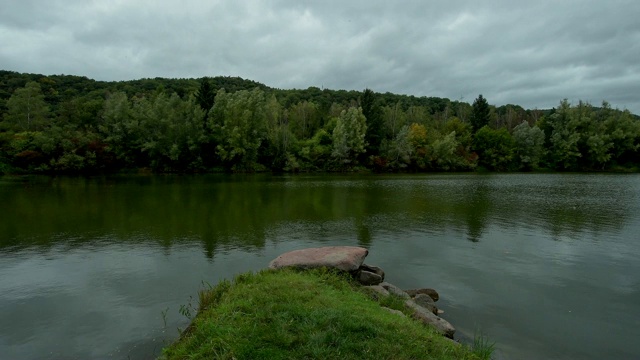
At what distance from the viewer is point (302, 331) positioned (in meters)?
7.07

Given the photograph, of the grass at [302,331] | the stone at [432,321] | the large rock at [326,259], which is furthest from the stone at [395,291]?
the grass at [302,331]

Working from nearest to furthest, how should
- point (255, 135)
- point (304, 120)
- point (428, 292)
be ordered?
1. point (428, 292)
2. point (255, 135)
3. point (304, 120)

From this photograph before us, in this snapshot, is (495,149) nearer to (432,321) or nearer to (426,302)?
(426,302)

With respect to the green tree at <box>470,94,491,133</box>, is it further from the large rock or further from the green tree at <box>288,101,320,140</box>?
the large rock

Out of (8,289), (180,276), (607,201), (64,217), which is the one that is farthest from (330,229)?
(607,201)

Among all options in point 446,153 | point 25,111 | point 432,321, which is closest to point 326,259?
point 432,321

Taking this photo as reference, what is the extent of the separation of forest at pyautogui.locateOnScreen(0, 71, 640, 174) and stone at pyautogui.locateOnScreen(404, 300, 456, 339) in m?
62.0

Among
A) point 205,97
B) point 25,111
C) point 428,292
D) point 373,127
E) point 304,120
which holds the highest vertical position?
point 205,97

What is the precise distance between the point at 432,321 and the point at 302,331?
382 cm

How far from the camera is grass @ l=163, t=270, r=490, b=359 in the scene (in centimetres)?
649

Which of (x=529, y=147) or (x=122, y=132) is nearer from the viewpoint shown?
(x=122, y=132)

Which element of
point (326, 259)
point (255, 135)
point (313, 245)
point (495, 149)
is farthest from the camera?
point (495, 149)

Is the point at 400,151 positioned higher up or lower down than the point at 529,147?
lower down

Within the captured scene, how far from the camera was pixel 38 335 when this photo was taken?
934 centimetres
